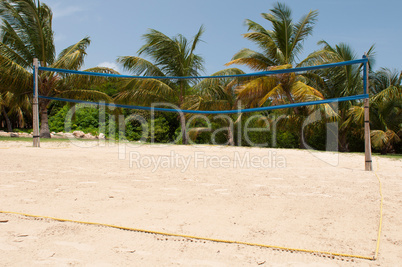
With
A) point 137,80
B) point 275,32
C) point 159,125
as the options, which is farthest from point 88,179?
point 159,125

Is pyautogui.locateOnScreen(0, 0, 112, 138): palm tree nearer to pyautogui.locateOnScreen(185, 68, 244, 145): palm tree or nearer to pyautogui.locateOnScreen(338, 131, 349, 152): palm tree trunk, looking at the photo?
pyautogui.locateOnScreen(185, 68, 244, 145): palm tree

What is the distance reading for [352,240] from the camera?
1735 millimetres

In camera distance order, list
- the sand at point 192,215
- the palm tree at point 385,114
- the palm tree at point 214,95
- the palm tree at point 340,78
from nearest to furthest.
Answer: the sand at point 192,215, the palm tree at point 385,114, the palm tree at point 340,78, the palm tree at point 214,95

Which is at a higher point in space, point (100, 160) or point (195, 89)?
point (195, 89)

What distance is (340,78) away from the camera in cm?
1047

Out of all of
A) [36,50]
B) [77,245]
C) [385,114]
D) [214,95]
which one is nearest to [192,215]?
[77,245]

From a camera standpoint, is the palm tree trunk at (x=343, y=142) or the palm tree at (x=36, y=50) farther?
the palm tree trunk at (x=343, y=142)

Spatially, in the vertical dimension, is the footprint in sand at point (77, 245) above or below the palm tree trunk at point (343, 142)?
below

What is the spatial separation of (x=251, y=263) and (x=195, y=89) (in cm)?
995

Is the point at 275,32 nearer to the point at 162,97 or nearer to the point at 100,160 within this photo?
the point at 162,97

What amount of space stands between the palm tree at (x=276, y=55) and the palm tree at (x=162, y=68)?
1.73 m

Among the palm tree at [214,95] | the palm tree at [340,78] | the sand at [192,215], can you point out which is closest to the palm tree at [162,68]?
the palm tree at [214,95]

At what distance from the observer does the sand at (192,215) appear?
1.54m

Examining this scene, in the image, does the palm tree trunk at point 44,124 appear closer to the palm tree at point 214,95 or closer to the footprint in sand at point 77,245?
the palm tree at point 214,95
